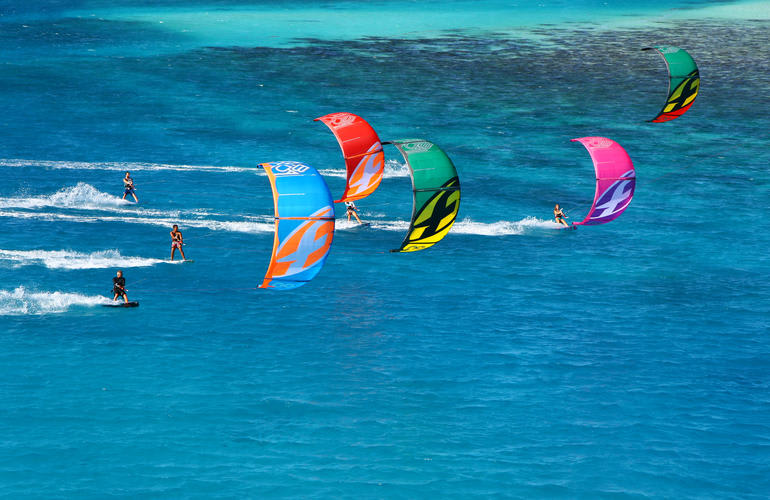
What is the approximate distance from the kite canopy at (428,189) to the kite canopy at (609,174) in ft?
45.3

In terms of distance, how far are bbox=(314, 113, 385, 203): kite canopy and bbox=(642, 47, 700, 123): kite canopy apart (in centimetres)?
3190

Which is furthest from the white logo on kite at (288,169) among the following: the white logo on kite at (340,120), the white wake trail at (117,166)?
the white wake trail at (117,166)

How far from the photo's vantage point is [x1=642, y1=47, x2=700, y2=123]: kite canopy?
339 ft

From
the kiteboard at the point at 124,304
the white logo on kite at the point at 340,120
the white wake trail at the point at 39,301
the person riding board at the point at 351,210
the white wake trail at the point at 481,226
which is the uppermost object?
the white logo on kite at the point at 340,120

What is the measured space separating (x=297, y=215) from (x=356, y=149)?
101 ft

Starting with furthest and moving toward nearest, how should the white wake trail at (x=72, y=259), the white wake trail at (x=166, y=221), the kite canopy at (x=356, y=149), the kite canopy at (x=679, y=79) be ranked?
the kite canopy at (x=679, y=79), the kite canopy at (x=356, y=149), the white wake trail at (x=166, y=221), the white wake trail at (x=72, y=259)

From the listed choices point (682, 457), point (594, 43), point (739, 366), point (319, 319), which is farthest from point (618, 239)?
point (594, 43)

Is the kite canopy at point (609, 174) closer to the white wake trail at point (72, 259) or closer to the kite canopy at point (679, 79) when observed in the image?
the kite canopy at point (679, 79)

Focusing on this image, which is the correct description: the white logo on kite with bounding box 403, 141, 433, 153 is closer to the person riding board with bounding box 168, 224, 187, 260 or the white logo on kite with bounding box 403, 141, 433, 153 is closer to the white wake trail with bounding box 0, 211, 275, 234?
the person riding board with bounding box 168, 224, 187, 260

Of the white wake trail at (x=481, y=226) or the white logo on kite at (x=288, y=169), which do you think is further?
the white wake trail at (x=481, y=226)

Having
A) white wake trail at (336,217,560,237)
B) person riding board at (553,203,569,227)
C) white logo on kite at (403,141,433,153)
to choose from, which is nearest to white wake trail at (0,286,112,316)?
white logo on kite at (403,141,433,153)

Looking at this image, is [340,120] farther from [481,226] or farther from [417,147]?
[417,147]

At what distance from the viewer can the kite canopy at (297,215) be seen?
58.7 m

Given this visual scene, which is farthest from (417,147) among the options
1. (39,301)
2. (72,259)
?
(72,259)
